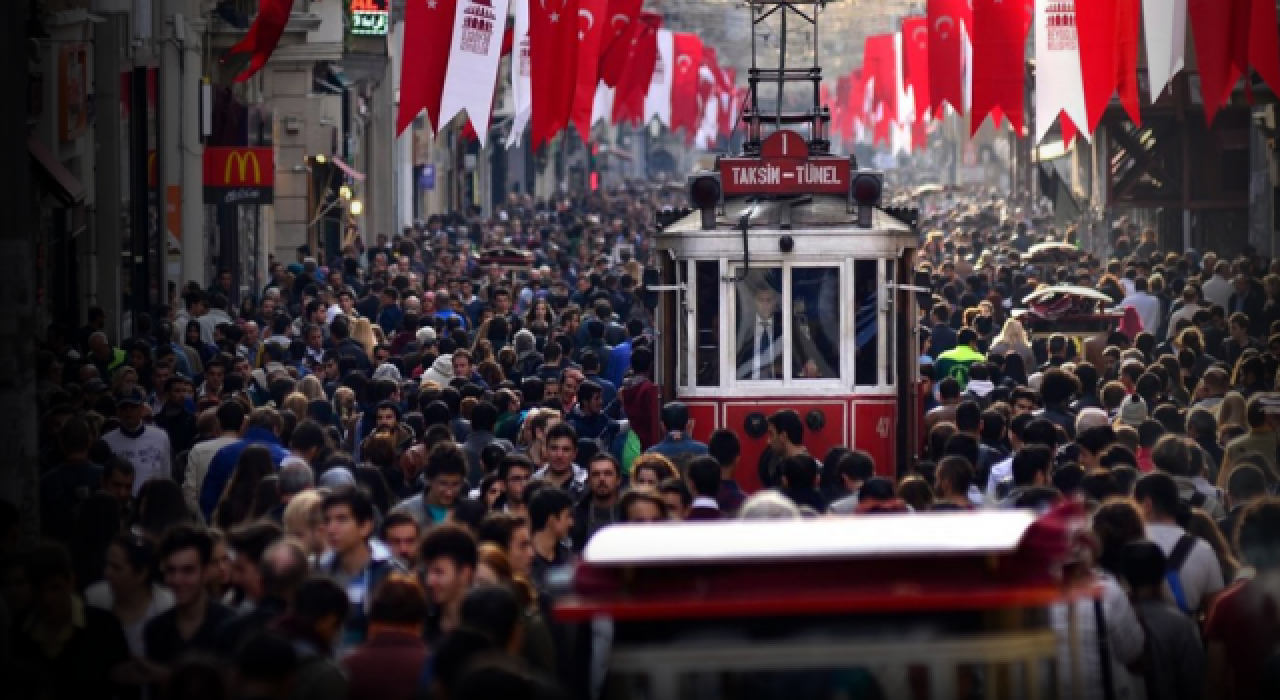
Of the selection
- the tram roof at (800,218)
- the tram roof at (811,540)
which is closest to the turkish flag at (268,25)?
the tram roof at (800,218)

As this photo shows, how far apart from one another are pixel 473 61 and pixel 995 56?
4.35m

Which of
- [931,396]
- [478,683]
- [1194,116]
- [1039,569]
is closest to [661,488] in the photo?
[1039,569]

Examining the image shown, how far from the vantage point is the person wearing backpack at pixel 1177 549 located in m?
9.52

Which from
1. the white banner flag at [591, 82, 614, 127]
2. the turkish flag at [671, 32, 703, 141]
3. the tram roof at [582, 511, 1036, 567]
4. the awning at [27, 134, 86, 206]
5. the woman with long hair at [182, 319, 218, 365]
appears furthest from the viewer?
the turkish flag at [671, 32, 703, 141]

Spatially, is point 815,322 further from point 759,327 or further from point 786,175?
point 786,175

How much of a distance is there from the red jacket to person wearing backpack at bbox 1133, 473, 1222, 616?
249 inches

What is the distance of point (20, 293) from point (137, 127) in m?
15.8

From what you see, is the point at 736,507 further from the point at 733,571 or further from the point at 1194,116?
the point at 1194,116

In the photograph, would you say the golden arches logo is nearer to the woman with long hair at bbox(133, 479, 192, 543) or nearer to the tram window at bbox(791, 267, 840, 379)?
the tram window at bbox(791, 267, 840, 379)

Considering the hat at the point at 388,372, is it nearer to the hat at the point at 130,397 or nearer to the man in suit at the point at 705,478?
the hat at the point at 130,397

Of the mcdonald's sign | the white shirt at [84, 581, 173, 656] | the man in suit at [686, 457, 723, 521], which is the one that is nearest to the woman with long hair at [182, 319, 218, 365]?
the man in suit at [686, 457, 723, 521]

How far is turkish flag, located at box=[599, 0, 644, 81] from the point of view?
25.3 metres

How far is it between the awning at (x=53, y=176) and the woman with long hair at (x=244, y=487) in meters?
10.4

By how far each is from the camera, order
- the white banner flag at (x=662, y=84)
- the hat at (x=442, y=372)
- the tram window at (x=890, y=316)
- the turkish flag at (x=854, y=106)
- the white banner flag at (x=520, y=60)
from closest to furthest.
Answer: the tram window at (x=890, y=316)
the hat at (x=442, y=372)
the white banner flag at (x=520, y=60)
the white banner flag at (x=662, y=84)
the turkish flag at (x=854, y=106)
